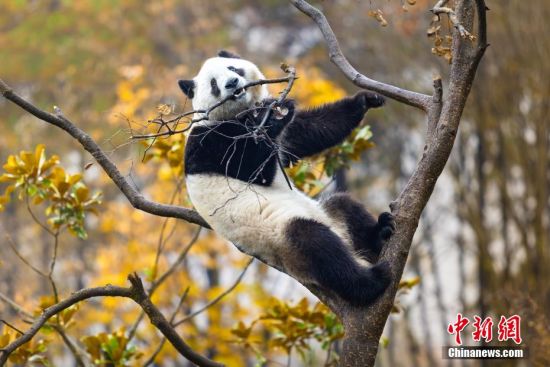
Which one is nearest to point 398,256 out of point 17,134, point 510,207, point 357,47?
point 510,207

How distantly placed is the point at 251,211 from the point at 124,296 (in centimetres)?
97

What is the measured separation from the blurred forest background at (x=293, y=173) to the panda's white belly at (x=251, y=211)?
0.93m

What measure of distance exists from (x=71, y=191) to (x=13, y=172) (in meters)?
0.48

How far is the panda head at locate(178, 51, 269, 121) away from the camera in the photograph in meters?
5.49

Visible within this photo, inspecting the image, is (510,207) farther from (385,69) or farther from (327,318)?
(327,318)

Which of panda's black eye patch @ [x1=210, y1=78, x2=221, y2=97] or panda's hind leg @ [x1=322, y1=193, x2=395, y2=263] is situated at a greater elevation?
panda's black eye patch @ [x1=210, y1=78, x2=221, y2=97]

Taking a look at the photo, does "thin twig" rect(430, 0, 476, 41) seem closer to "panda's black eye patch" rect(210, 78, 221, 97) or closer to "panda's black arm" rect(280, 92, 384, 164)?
"panda's black arm" rect(280, 92, 384, 164)

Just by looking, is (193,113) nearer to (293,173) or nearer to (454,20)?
(454,20)

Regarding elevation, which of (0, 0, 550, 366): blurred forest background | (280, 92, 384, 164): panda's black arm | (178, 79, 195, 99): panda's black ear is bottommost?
(280, 92, 384, 164): panda's black arm

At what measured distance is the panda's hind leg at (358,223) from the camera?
199 inches

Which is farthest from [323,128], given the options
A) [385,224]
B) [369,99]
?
[385,224]

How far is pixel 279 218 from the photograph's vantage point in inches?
194

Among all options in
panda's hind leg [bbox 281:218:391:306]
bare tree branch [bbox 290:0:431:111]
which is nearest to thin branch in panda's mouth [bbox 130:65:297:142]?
bare tree branch [bbox 290:0:431:111]

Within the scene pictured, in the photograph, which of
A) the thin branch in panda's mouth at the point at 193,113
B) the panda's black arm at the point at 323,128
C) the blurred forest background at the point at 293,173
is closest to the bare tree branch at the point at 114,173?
the thin branch in panda's mouth at the point at 193,113
